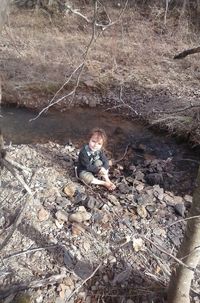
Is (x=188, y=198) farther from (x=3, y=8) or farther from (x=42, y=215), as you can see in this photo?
(x=3, y=8)

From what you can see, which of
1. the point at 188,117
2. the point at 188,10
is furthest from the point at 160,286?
the point at 188,10

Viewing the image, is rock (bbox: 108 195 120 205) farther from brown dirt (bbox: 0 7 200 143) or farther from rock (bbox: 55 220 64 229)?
brown dirt (bbox: 0 7 200 143)

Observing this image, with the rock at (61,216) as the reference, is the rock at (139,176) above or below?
below

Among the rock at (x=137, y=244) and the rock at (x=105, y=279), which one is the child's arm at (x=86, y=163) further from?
the rock at (x=105, y=279)

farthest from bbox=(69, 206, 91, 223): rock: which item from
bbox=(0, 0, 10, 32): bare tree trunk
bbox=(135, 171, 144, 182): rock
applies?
bbox=(0, 0, 10, 32): bare tree trunk

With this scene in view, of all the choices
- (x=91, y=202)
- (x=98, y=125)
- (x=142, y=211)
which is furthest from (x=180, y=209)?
(x=98, y=125)

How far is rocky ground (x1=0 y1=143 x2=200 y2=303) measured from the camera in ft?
12.6

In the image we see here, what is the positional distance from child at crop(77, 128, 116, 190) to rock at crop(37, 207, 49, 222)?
3.03 feet

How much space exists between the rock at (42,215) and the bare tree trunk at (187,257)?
162cm

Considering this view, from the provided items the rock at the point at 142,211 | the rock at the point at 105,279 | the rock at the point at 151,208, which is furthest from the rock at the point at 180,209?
the rock at the point at 105,279

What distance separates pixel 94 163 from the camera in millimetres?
5512

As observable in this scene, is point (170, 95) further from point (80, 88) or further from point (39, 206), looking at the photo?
point (39, 206)

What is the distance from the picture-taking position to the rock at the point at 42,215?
450cm

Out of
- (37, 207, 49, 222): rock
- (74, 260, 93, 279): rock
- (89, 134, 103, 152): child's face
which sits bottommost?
(74, 260, 93, 279): rock
